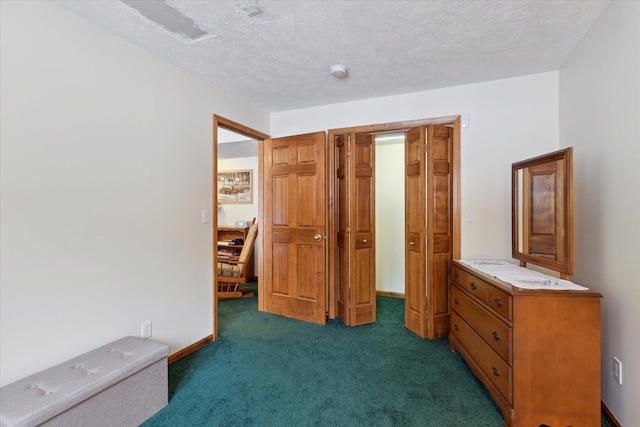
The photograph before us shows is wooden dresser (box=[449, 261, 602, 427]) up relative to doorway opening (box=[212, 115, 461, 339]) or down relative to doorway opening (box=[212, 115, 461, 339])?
down

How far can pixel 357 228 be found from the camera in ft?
10.5

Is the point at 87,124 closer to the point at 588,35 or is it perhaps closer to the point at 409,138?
the point at 409,138

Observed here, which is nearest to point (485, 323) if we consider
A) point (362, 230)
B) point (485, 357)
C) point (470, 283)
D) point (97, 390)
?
point (485, 357)

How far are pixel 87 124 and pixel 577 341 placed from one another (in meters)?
3.15

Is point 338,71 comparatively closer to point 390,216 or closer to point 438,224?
point 438,224

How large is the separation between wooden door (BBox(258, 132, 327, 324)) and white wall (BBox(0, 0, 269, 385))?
38.5 inches

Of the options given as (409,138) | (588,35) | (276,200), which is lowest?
(276,200)

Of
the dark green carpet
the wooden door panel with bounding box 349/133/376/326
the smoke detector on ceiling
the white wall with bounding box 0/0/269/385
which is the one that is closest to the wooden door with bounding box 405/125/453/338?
the dark green carpet

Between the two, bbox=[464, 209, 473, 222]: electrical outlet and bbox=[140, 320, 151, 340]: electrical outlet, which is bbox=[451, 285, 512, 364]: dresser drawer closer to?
bbox=[464, 209, 473, 222]: electrical outlet

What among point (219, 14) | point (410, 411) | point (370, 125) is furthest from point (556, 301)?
point (219, 14)

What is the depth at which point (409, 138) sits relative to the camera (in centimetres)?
305

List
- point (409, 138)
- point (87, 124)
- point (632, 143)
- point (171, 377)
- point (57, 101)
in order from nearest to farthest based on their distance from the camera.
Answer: point (632, 143) → point (57, 101) → point (87, 124) → point (171, 377) → point (409, 138)

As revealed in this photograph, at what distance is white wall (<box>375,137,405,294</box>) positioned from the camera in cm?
421

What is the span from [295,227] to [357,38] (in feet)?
6.63
